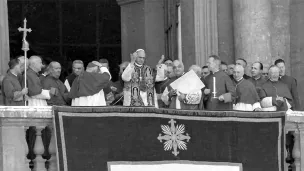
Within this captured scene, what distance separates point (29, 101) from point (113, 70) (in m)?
10.1

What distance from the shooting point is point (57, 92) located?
2142 cm

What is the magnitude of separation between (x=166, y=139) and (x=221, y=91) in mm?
2299

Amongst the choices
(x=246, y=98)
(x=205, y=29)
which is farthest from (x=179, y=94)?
(x=205, y=29)

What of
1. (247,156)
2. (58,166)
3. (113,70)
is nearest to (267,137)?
(247,156)

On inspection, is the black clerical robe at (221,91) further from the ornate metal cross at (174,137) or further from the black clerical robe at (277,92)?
the ornate metal cross at (174,137)

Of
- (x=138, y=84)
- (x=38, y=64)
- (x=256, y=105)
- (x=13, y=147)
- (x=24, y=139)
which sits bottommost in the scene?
(x=13, y=147)

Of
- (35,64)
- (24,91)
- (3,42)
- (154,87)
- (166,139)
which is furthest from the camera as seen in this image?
(3,42)

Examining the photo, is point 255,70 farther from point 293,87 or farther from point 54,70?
point 54,70

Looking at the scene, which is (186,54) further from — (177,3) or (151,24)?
(151,24)

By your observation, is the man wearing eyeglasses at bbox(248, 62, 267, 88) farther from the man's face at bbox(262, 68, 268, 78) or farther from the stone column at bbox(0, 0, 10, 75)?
the stone column at bbox(0, 0, 10, 75)

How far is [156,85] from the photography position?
888 inches

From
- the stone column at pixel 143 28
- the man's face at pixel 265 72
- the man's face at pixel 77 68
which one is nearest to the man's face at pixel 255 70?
the man's face at pixel 265 72

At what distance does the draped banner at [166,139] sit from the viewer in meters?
19.3

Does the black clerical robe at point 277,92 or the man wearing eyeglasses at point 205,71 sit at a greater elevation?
the man wearing eyeglasses at point 205,71
